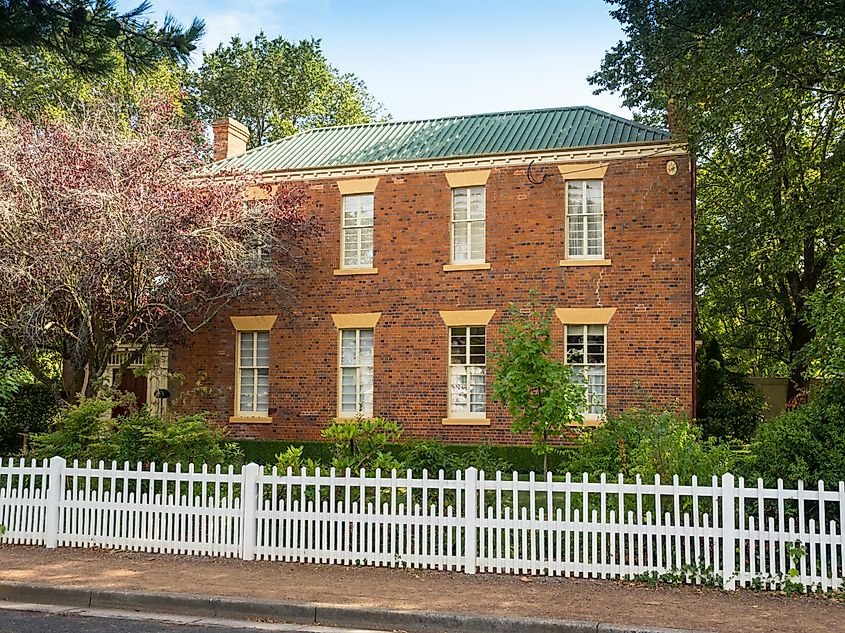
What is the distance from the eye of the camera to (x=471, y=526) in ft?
31.3

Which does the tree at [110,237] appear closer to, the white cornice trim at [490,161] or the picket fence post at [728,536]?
the white cornice trim at [490,161]

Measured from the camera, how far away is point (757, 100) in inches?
685

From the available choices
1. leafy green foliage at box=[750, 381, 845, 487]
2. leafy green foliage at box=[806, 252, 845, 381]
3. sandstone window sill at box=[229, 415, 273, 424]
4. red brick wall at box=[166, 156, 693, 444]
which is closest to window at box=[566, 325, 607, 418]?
red brick wall at box=[166, 156, 693, 444]

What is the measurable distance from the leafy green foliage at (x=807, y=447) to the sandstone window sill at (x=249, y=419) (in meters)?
14.0

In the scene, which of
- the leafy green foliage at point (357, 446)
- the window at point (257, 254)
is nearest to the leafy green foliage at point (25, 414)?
the window at point (257, 254)

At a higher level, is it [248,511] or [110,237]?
[110,237]

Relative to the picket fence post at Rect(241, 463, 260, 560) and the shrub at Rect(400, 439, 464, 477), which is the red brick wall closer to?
the shrub at Rect(400, 439, 464, 477)

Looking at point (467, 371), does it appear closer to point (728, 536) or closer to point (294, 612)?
point (728, 536)

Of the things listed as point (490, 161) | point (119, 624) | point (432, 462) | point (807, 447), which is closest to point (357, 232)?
point (490, 161)

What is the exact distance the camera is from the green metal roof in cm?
2091

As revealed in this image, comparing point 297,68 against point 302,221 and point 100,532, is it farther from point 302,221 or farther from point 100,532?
point 100,532

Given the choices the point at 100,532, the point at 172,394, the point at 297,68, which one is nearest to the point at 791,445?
the point at 100,532

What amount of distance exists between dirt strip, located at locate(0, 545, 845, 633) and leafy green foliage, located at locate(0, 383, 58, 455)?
12212 mm

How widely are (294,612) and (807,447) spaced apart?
567 cm
